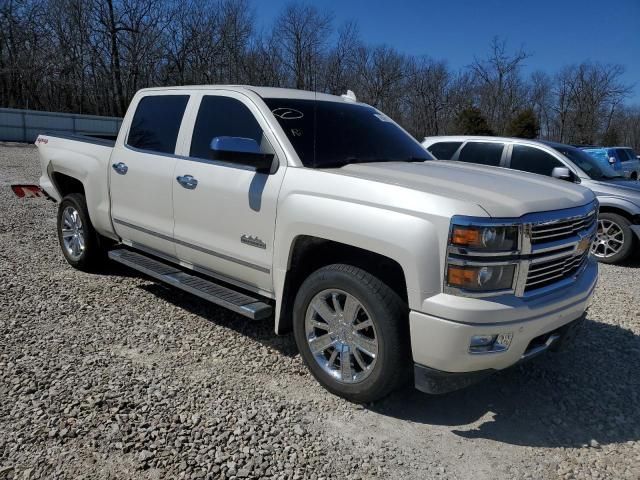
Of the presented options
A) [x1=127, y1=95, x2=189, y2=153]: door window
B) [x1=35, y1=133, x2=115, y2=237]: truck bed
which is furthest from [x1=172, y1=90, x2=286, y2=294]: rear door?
[x1=35, y1=133, x2=115, y2=237]: truck bed

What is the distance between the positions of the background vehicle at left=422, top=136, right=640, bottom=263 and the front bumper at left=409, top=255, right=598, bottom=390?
16.3 ft

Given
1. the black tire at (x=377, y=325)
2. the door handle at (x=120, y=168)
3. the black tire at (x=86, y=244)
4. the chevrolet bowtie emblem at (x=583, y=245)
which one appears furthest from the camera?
the black tire at (x=86, y=244)

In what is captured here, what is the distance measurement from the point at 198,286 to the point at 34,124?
2977 cm

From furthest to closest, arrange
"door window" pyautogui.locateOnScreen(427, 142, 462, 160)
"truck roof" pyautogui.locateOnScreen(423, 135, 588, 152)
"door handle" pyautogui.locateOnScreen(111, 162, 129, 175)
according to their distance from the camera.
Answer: "door window" pyautogui.locateOnScreen(427, 142, 462, 160) → "truck roof" pyautogui.locateOnScreen(423, 135, 588, 152) → "door handle" pyautogui.locateOnScreen(111, 162, 129, 175)

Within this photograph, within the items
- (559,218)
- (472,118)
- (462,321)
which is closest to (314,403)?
(462,321)

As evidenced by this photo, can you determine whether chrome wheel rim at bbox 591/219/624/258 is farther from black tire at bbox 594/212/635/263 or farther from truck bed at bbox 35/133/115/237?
truck bed at bbox 35/133/115/237

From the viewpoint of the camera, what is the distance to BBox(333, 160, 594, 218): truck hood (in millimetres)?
3010

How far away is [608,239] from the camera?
805 centimetres

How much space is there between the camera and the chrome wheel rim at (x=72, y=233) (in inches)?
234

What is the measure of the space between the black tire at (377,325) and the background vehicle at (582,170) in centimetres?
525

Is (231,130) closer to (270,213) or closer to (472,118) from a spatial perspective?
(270,213)

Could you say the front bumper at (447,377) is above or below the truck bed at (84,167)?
below

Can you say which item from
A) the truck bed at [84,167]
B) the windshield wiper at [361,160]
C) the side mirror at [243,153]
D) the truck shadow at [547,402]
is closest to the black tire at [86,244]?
the truck bed at [84,167]

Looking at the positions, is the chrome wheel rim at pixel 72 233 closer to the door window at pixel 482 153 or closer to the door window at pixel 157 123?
the door window at pixel 157 123
